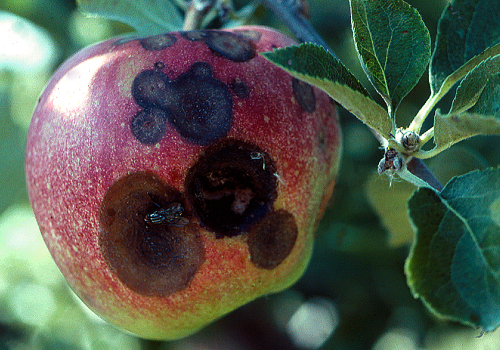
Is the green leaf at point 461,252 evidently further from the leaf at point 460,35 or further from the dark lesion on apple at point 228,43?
the dark lesion on apple at point 228,43

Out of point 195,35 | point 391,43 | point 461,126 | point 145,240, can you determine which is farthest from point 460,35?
point 145,240

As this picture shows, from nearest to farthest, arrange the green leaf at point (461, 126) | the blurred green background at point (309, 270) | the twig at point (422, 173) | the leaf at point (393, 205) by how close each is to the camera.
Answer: the green leaf at point (461, 126) → the twig at point (422, 173) → the leaf at point (393, 205) → the blurred green background at point (309, 270)

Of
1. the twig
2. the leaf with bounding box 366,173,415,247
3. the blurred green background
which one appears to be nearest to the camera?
the twig

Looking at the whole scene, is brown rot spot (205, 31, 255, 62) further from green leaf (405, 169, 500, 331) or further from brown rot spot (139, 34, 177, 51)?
green leaf (405, 169, 500, 331)

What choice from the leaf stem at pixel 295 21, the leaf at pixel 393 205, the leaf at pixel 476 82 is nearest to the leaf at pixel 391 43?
the leaf at pixel 476 82

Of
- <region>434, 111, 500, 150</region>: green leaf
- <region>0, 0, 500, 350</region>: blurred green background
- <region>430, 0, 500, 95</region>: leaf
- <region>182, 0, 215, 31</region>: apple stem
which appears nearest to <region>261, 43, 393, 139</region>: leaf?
<region>434, 111, 500, 150</region>: green leaf
